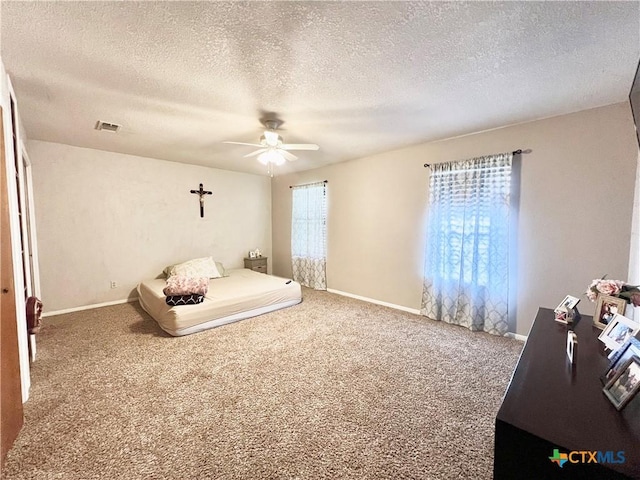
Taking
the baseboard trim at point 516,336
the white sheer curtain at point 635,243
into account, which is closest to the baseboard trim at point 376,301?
the baseboard trim at point 516,336

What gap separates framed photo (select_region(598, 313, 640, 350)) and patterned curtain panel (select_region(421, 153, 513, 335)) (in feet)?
5.67

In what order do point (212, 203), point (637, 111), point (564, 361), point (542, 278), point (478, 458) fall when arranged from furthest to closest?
point (212, 203), point (542, 278), point (637, 111), point (478, 458), point (564, 361)

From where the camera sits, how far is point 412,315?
372cm

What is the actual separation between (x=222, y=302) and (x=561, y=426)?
318 centimetres

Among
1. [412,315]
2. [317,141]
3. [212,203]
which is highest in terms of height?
[317,141]

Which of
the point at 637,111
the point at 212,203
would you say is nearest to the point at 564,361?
the point at 637,111

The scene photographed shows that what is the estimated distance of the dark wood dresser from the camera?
722 millimetres

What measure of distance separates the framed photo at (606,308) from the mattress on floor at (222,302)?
10.7 ft

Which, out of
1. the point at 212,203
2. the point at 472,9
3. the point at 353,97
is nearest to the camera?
the point at 472,9

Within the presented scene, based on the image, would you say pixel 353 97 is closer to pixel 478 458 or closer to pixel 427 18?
pixel 427 18

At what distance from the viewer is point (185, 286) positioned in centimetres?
312

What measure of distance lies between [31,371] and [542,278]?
4967 mm

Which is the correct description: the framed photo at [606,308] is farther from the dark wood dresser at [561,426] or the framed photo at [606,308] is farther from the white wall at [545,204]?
the white wall at [545,204]

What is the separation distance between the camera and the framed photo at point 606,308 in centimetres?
151
